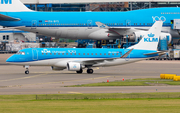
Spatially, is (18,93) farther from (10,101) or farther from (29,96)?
(10,101)

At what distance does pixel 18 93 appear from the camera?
882 inches

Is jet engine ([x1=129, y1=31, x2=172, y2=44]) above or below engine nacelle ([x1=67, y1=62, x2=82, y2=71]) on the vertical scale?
above

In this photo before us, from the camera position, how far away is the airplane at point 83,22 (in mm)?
57219

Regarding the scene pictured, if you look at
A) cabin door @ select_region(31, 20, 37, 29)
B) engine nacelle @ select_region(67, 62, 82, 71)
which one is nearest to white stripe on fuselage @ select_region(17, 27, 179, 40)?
cabin door @ select_region(31, 20, 37, 29)

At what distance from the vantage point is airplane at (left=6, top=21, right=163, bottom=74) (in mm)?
37000

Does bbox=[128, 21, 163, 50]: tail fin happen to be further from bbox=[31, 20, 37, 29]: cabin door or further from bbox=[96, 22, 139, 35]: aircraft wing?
bbox=[31, 20, 37, 29]: cabin door

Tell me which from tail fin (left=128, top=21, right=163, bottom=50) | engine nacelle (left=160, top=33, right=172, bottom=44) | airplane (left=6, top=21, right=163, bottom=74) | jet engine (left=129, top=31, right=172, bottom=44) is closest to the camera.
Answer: airplane (left=6, top=21, right=163, bottom=74)

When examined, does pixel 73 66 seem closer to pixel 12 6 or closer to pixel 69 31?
pixel 69 31

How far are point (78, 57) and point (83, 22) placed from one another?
2114 cm

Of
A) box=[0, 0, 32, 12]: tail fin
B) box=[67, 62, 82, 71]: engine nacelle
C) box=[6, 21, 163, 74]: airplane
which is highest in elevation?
box=[0, 0, 32, 12]: tail fin

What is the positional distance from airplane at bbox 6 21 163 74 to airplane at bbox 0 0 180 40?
59.2ft

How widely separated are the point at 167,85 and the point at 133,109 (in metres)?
11.1

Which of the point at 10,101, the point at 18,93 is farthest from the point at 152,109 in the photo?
the point at 18,93

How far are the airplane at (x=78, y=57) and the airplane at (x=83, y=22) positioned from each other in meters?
18.0
